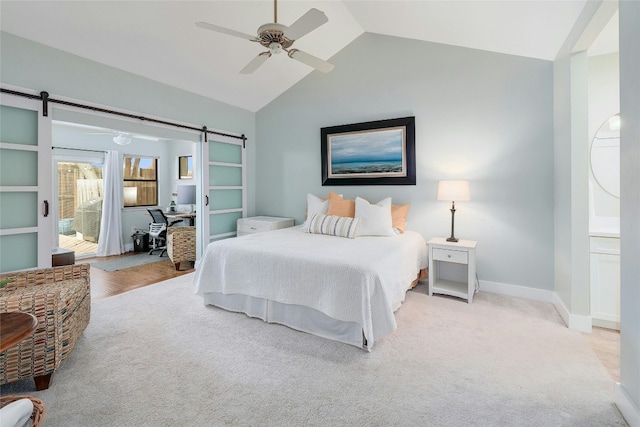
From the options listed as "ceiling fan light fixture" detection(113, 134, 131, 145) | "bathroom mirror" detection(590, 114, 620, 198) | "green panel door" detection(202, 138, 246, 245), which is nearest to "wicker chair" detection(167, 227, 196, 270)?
"green panel door" detection(202, 138, 246, 245)

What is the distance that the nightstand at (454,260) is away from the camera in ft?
10.4

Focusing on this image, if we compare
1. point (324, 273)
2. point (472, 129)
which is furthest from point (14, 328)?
point (472, 129)

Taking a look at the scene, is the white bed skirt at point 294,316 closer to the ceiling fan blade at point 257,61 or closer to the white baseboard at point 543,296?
the white baseboard at point 543,296

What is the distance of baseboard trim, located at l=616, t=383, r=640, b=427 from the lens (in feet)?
4.88

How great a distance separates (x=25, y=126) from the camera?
2867 millimetres

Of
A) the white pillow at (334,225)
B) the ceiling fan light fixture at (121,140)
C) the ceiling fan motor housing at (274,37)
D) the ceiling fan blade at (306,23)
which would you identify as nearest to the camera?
the ceiling fan blade at (306,23)

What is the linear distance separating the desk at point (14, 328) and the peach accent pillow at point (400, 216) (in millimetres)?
3277

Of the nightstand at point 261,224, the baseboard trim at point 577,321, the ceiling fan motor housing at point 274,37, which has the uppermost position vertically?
the ceiling fan motor housing at point 274,37

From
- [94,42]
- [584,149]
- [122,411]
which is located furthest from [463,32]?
[122,411]

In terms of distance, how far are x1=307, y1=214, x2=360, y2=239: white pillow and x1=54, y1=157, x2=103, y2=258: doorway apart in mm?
4722

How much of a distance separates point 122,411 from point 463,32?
4.31 metres

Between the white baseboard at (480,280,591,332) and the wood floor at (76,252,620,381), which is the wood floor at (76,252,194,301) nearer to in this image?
the wood floor at (76,252,620,381)

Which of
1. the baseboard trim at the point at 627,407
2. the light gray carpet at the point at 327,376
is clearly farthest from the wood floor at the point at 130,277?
the baseboard trim at the point at 627,407

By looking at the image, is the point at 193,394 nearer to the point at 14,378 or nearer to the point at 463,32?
the point at 14,378
